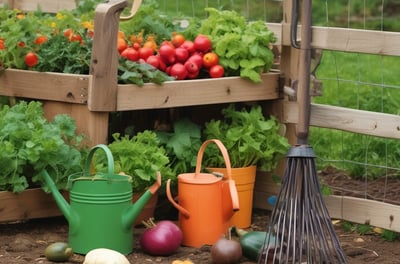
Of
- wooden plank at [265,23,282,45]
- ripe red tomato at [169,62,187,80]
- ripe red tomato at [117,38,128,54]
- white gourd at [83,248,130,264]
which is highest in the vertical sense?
wooden plank at [265,23,282,45]

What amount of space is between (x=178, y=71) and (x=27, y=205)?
3.62 feet

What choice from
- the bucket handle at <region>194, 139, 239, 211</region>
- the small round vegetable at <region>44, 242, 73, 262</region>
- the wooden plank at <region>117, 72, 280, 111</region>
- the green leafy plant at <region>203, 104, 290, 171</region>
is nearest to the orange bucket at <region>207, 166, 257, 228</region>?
the green leafy plant at <region>203, 104, 290, 171</region>

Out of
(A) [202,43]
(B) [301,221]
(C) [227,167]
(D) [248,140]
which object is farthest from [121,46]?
(B) [301,221]

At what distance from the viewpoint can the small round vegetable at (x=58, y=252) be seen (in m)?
4.39

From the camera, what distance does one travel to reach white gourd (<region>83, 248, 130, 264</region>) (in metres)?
4.10

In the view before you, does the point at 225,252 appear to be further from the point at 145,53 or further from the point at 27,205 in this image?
the point at 145,53

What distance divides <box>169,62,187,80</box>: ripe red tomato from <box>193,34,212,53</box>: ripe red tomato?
0.20 m

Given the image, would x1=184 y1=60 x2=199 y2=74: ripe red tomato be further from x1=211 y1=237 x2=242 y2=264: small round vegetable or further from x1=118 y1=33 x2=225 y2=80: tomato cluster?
x1=211 y1=237 x2=242 y2=264: small round vegetable

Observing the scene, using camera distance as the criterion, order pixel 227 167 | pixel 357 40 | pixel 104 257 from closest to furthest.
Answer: pixel 104 257
pixel 227 167
pixel 357 40

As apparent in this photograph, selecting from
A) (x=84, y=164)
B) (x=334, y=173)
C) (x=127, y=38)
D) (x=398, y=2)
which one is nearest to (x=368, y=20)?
(x=398, y=2)

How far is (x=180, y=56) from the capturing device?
5.30 meters

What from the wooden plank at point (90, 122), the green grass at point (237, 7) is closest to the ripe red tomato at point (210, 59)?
the wooden plank at point (90, 122)

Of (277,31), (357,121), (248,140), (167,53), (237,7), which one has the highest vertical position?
(237,7)

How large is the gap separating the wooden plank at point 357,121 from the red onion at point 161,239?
105 centimetres
